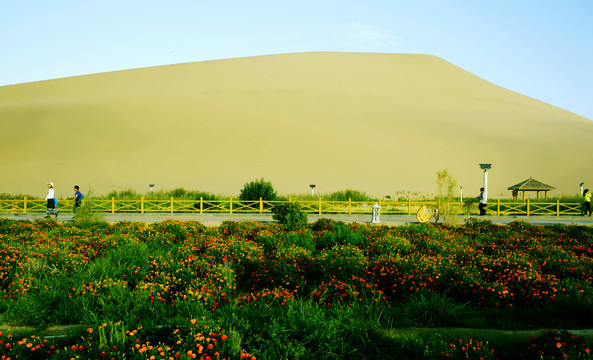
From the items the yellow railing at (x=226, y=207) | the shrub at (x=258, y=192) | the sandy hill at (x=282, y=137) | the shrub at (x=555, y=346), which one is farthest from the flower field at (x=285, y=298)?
the sandy hill at (x=282, y=137)

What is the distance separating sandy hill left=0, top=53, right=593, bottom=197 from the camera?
50.3 meters

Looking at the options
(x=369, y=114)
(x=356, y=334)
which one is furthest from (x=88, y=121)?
(x=356, y=334)

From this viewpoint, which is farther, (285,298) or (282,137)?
(282,137)

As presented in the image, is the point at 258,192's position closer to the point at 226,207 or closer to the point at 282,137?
the point at 226,207

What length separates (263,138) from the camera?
60719 mm

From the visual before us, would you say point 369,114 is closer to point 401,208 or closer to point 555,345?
point 401,208

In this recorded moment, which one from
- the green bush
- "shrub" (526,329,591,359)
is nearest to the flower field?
"shrub" (526,329,591,359)

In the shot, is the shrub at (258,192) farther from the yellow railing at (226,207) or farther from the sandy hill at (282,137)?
the sandy hill at (282,137)

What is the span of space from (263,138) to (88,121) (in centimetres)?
2728

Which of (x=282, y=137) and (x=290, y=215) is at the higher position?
(x=282, y=137)

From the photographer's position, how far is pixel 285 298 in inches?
217

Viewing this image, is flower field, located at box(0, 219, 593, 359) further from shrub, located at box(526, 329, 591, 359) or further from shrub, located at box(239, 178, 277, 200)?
shrub, located at box(239, 178, 277, 200)

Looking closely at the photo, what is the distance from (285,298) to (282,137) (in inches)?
2216

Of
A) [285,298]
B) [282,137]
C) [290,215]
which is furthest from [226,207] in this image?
[282,137]
